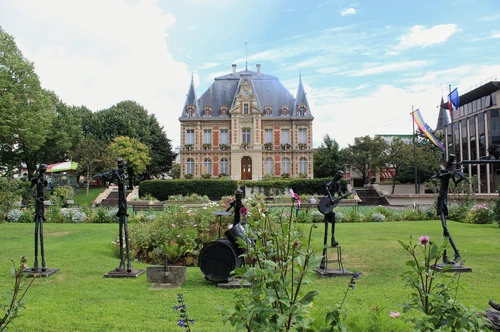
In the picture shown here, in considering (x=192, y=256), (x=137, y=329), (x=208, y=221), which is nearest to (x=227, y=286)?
(x=137, y=329)

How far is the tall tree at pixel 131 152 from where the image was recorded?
41656 millimetres

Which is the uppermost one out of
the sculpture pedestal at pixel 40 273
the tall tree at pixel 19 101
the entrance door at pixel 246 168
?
the tall tree at pixel 19 101

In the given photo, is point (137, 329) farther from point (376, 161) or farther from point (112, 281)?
point (376, 161)

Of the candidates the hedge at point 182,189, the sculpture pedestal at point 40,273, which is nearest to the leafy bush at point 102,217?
the sculpture pedestal at point 40,273

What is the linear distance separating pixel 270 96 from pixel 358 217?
30.0 m

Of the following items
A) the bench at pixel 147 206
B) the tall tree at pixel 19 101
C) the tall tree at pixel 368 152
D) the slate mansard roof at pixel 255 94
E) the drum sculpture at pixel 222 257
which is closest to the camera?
the drum sculpture at pixel 222 257

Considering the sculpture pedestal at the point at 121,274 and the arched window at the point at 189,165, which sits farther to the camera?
the arched window at the point at 189,165

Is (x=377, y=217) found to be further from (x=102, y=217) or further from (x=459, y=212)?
(x=102, y=217)

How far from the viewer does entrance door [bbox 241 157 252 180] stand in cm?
4475

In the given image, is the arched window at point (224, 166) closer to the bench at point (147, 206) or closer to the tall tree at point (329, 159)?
the tall tree at point (329, 159)

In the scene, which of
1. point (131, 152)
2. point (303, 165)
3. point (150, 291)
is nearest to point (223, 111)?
point (303, 165)

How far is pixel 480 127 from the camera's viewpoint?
4531 centimetres

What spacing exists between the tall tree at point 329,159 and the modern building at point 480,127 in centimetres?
1460

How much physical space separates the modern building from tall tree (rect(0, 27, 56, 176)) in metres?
38.9
